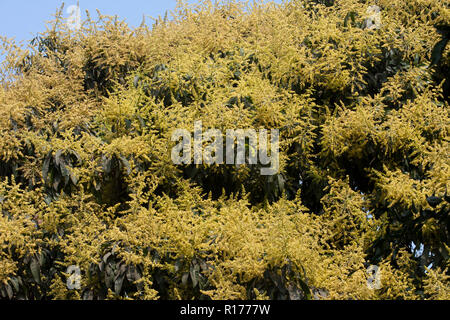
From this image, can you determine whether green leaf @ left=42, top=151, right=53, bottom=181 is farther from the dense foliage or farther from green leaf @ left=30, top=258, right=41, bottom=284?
green leaf @ left=30, top=258, right=41, bottom=284

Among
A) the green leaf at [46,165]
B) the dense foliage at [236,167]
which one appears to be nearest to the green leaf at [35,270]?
the dense foliage at [236,167]

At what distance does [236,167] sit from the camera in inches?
239

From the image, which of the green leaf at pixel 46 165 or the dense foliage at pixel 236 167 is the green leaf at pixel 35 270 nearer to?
the dense foliage at pixel 236 167

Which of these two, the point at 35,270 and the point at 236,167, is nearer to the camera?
the point at 35,270

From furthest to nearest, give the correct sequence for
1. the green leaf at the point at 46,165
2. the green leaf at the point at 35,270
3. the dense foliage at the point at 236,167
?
the green leaf at the point at 46,165 → the green leaf at the point at 35,270 → the dense foliage at the point at 236,167

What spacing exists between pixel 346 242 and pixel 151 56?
2859mm

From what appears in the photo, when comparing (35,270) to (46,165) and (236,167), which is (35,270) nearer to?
(46,165)

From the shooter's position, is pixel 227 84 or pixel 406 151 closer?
pixel 406 151

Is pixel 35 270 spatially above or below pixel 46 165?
below

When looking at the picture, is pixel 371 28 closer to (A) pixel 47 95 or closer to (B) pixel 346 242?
(B) pixel 346 242

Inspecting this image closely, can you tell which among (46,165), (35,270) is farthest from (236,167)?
(35,270)

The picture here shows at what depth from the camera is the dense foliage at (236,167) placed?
5391 mm

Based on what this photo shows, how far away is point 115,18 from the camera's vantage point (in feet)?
24.9

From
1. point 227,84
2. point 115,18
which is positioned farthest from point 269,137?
point 115,18
